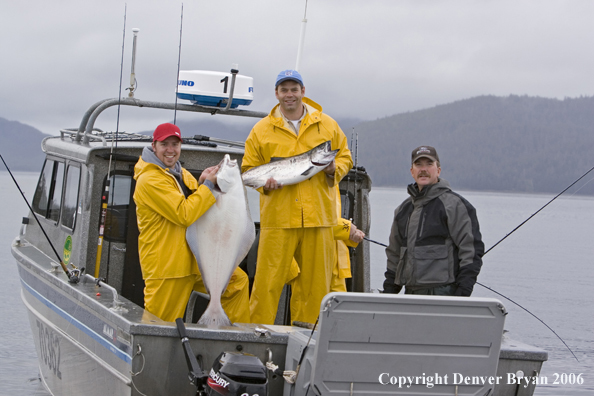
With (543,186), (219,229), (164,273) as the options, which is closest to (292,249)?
(219,229)

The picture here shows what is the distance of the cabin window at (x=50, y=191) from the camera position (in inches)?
255

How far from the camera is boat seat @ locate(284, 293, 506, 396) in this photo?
11.6 feet

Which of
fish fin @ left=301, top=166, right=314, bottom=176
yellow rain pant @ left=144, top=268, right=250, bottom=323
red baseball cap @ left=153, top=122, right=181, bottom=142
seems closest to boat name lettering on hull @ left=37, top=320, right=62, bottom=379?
yellow rain pant @ left=144, top=268, right=250, bottom=323

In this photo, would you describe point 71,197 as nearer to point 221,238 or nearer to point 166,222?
point 166,222

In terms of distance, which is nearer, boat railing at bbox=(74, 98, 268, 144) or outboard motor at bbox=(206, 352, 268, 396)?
outboard motor at bbox=(206, 352, 268, 396)

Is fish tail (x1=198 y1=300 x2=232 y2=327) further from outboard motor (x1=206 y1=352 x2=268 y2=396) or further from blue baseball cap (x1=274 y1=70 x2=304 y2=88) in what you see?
blue baseball cap (x1=274 y1=70 x2=304 y2=88)

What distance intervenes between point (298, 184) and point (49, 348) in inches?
112

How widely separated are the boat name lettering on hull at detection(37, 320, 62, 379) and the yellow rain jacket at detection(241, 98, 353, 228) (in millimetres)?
2163

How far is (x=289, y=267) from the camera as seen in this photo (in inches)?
200

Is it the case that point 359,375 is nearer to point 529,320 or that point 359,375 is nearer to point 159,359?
point 159,359

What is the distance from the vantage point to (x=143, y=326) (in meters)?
4.00

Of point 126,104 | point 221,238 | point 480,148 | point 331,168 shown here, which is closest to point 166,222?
point 221,238

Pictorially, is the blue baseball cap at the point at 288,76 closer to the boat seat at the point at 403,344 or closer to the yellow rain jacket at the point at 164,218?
the yellow rain jacket at the point at 164,218

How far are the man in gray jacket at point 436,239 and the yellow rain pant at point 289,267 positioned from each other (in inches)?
22.3
